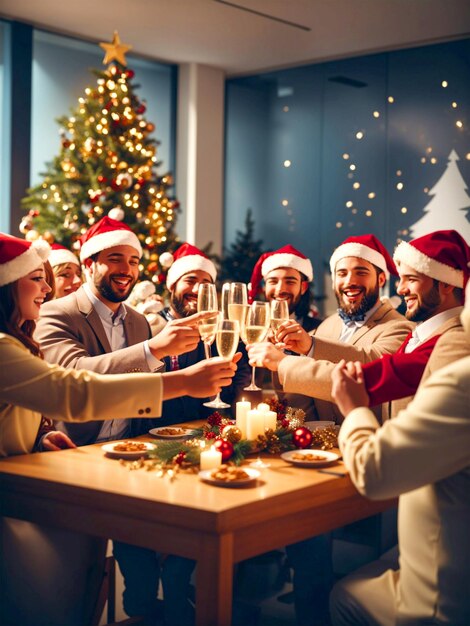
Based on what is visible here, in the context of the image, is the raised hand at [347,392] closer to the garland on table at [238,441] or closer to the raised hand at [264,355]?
the garland on table at [238,441]

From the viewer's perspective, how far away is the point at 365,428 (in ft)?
7.07

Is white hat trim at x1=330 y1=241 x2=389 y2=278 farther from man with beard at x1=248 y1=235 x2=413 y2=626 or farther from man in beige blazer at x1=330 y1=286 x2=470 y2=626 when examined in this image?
man in beige blazer at x1=330 y1=286 x2=470 y2=626

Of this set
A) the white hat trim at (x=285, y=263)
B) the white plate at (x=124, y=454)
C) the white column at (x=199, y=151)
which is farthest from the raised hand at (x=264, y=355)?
the white column at (x=199, y=151)

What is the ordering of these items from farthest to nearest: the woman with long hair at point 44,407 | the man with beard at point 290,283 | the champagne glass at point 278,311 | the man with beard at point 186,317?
1. the man with beard at point 290,283
2. the man with beard at point 186,317
3. the champagne glass at point 278,311
4. the woman with long hair at point 44,407

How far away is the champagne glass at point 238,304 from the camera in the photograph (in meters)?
3.03

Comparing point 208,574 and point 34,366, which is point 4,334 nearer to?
point 34,366

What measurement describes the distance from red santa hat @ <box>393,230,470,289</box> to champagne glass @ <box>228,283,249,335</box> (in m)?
0.60

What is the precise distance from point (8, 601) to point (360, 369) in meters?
1.24

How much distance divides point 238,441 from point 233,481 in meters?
0.46

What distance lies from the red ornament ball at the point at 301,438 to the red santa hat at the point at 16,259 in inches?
40.5

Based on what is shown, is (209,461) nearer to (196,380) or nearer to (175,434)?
(196,380)

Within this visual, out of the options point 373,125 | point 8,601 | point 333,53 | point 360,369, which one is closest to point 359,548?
point 360,369


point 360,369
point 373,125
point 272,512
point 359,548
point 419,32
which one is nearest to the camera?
point 272,512

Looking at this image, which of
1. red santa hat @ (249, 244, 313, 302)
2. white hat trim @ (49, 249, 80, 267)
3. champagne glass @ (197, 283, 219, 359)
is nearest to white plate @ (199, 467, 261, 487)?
champagne glass @ (197, 283, 219, 359)
